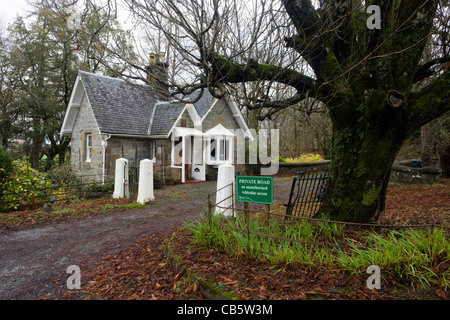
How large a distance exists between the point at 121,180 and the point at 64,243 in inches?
181

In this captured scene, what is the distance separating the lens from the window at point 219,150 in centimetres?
1625

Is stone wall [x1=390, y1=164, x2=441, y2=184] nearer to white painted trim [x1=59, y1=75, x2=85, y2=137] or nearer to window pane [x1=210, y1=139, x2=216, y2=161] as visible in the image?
window pane [x1=210, y1=139, x2=216, y2=161]

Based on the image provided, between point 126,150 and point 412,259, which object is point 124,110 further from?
point 412,259

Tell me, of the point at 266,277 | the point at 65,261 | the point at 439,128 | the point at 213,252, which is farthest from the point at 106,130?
the point at 439,128

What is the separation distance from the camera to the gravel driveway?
389cm

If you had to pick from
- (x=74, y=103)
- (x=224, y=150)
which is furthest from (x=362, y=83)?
(x=74, y=103)

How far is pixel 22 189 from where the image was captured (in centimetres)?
918

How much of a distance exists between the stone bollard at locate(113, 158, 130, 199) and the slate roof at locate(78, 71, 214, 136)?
12.3 ft

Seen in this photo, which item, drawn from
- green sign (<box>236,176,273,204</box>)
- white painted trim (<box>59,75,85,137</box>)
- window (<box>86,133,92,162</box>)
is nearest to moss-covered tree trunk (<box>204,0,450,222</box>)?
green sign (<box>236,176,273,204</box>)

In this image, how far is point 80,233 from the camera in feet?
20.1

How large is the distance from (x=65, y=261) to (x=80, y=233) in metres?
1.64
